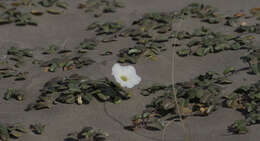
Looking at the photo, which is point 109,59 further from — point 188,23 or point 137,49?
point 188,23

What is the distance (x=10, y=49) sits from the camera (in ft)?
16.2

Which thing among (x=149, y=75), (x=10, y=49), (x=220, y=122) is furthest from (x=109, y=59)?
(x=220, y=122)

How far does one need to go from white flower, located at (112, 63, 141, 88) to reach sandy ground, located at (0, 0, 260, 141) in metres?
0.23

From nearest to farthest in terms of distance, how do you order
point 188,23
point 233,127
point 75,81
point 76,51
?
point 233,127 → point 75,81 → point 76,51 → point 188,23

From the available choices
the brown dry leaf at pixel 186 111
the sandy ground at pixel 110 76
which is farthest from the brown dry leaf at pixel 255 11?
the brown dry leaf at pixel 186 111

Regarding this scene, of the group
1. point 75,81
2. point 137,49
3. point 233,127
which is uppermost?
point 137,49

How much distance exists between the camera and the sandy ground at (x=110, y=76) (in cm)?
328

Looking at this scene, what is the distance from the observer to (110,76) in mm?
4141

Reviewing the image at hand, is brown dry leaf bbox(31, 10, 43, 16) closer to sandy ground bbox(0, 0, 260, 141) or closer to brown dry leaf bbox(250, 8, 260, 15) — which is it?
sandy ground bbox(0, 0, 260, 141)

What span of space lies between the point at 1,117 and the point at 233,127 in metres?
1.91

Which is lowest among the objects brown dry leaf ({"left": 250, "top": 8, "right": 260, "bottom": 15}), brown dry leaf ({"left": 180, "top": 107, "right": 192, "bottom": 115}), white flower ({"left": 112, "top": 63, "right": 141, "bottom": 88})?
brown dry leaf ({"left": 180, "top": 107, "right": 192, "bottom": 115})

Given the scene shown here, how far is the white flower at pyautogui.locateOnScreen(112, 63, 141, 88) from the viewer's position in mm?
3528

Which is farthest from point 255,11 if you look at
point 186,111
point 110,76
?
point 186,111

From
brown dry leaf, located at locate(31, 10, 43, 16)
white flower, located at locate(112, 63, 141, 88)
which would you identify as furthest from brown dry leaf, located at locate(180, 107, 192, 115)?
brown dry leaf, located at locate(31, 10, 43, 16)
